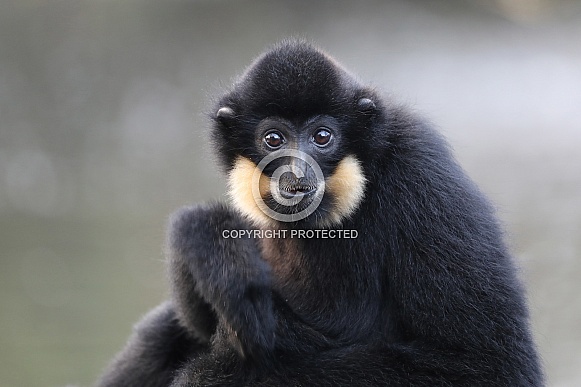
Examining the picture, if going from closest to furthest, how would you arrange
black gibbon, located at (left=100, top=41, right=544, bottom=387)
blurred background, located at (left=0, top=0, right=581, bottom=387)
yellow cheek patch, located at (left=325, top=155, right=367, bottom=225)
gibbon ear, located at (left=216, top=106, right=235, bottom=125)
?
black gibbon, located at (left=100, top=41, right=544, bottom=387) → yellow cheek patch, located at (left=325, top=155, right=367, bottom=225) → gibbon ear, located at (left=216, top=106, right=235, bottom=125) → blurred background, located at (left=0, top=0, right=581, bottom=387)

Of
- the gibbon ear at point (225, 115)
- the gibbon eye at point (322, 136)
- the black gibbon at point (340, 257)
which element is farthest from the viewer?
the gibbon ear at point (225, 115)

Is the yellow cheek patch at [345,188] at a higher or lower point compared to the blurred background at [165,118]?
lower

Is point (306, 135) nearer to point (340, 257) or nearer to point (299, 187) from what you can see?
point (299, 187)

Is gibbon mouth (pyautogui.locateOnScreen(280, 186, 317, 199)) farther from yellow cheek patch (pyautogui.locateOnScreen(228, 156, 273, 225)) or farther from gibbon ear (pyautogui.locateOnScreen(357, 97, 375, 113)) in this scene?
gibbon ear (pyautogui.locateOnScreen(357, 97, 375, 113))

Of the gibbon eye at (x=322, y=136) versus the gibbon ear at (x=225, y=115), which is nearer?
the gibbon eye at (x=322, y=136)

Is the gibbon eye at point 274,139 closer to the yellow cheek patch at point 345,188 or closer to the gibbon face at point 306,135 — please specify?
the gibbon face at point 306,135

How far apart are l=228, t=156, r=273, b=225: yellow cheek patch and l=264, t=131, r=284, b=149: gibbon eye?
0.17 m

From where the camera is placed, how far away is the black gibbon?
3.37m

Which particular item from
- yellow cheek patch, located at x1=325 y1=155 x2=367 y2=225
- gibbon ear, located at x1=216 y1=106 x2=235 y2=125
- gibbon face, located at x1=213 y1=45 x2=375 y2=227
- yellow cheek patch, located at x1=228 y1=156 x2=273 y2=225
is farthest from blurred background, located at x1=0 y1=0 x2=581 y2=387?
yellow cheek patch, located at x1=325 y1=155 x2=367 y2=225

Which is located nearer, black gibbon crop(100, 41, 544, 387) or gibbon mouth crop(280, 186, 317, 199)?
black gibbon crop(100, 41, 544, 387)

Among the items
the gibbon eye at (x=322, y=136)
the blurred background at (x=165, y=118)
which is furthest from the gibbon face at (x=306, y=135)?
the blurred background at (x=165, y=118)

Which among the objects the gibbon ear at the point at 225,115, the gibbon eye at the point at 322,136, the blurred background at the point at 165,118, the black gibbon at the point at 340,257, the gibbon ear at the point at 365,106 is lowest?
the black gibbon at the point at 340,257

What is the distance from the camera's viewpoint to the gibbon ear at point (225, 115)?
153 inches

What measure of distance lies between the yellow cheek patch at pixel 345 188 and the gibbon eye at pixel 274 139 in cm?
30
